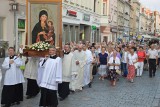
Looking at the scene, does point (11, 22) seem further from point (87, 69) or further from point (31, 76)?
point (31, 76)

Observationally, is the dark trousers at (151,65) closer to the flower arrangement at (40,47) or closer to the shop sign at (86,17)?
the flower arrangement at (40,47)

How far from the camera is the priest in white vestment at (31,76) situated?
1273cm

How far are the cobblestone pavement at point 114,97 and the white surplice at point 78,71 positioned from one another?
351 mm

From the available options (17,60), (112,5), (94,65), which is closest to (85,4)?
(112,5)

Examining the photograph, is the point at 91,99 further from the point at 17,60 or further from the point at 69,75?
the point at 17,60

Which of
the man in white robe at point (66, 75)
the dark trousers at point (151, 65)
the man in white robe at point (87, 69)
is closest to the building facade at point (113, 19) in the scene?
the dark trousers at point (151, 65)

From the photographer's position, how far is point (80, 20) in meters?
42.2

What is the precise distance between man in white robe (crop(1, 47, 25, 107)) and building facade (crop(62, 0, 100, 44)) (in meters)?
24.5

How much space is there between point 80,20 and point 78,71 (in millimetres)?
27593

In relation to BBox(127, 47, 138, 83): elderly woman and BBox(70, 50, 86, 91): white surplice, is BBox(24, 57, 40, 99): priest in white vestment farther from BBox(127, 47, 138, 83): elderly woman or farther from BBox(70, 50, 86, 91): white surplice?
BBox(127, 47, 138, 83): elderly woman

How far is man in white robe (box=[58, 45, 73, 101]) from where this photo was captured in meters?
12.5

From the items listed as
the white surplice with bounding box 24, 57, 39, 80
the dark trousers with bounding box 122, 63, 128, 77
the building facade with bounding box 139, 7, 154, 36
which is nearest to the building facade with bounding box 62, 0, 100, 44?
the dark trousers with bounding box 122, 63, 128, 77

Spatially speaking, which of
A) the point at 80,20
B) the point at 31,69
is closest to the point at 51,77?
the point at 31,69

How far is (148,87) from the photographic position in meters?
16.0
